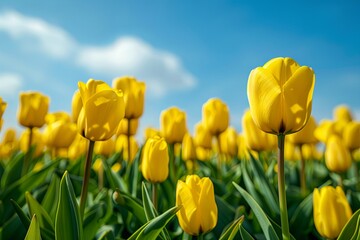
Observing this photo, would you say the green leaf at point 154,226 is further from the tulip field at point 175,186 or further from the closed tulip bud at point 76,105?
the closed tulip bud at point 76,105

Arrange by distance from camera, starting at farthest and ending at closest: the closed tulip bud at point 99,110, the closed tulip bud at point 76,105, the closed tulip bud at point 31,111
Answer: the closed tulip bud at point 31,111, the closed tulip bud at point 76,105, the closed tulip bud at point 99,110

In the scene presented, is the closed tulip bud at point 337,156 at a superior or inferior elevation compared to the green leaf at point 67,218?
superior

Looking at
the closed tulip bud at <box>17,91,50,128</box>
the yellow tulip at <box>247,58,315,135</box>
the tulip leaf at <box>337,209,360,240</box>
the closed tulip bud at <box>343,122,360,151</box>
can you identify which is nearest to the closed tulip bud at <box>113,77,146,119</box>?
the closed tulip bud at <box>17,91,50,128</box>

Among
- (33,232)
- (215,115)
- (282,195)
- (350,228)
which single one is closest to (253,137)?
(215,115)

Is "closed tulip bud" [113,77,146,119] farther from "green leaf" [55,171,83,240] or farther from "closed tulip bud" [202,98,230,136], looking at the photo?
"green leaf" [55,171,83,240]

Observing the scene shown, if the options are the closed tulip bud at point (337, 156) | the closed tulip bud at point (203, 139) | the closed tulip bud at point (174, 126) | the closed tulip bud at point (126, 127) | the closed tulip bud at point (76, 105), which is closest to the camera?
the closed tulip bud at point (76, 105)

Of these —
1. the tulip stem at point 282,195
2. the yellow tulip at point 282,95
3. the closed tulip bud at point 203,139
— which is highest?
the yellow tulip at point 282,95

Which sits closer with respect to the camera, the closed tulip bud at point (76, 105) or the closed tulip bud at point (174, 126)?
the closed tulip bud at point (76, 105)

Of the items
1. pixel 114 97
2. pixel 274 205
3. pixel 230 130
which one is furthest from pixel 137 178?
pixel 230 130

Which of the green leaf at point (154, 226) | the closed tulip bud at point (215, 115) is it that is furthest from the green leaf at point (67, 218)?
the closed tulip bud at point (215, 115)
